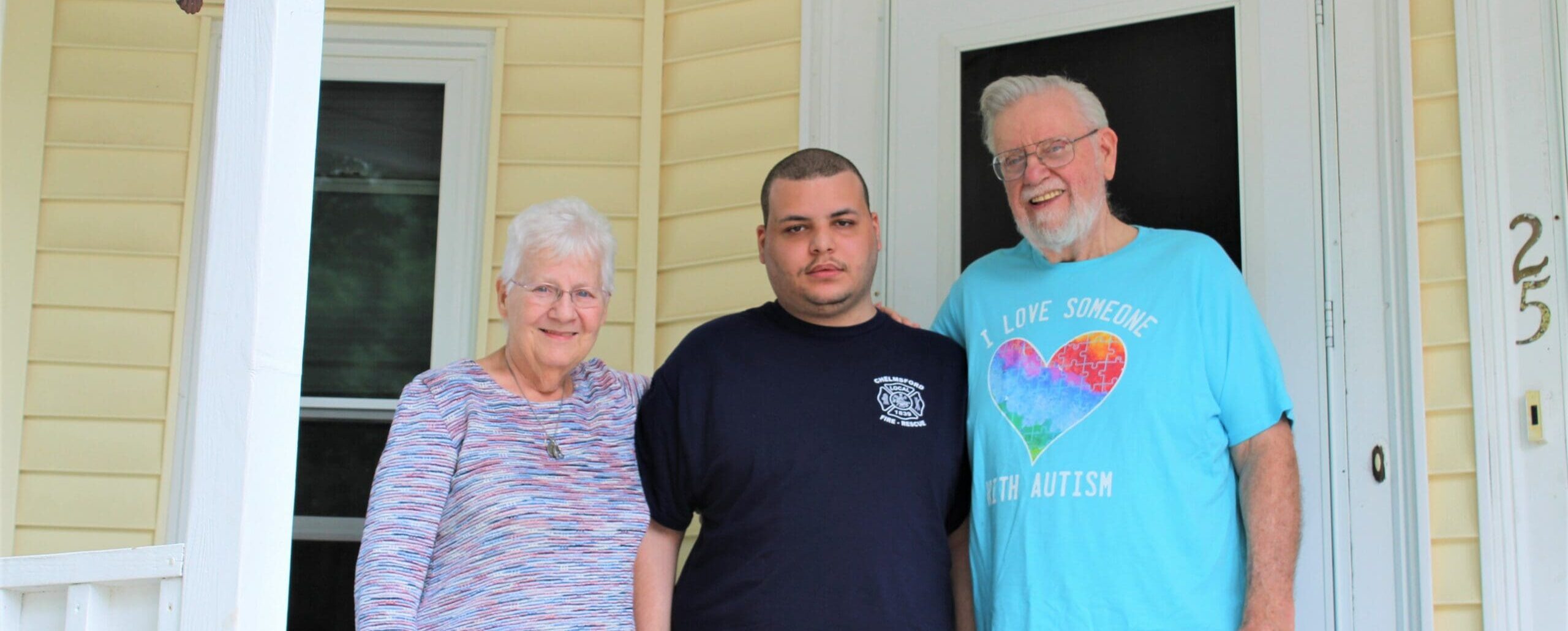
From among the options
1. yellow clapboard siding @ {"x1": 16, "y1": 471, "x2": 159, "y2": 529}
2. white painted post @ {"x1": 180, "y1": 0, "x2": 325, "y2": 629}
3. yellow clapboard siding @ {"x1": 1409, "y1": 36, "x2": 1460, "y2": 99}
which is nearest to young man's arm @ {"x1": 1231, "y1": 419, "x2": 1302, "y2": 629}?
yellow clapboard siding @ {"x1": 1409, "y1": 36, "x2": 1460, "y2": 99}

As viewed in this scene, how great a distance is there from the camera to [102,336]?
363cm

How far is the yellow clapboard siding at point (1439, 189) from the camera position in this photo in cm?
272

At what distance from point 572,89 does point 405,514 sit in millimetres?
1869

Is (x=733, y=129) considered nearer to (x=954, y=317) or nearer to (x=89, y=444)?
(x=954, y=317)

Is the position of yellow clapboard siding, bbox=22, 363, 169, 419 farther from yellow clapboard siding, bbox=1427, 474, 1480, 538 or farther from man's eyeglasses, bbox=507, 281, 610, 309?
yellow clapboard siding, bbox=1427, 474, 1480, 538

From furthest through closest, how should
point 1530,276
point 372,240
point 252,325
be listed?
point 372,240 < point 1530,276 < point 252,325

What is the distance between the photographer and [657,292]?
359cm

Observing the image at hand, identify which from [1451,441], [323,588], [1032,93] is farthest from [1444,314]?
[323,588]

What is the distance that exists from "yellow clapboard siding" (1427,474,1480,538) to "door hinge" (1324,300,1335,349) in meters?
0.34

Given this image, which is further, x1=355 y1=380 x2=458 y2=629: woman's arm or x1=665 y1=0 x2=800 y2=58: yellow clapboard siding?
x1=665 y1=0 x2=800 y2=58: yellow clapboard siding

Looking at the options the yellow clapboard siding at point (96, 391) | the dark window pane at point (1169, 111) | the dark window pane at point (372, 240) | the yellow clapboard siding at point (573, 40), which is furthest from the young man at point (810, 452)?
the yellow clapboard siding at point (96, 391)

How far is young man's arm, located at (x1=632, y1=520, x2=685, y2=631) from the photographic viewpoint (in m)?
2.39

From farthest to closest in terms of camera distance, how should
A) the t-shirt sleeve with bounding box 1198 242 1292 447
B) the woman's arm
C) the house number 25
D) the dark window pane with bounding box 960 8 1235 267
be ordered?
1. the dark window pane with bounding box 960 8 1235 267
2. the house number 25
3. the t-shirt sleeve with bounding box 1198 242 1292 447
4. the woman's arm

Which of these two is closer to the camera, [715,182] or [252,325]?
[252,325]
